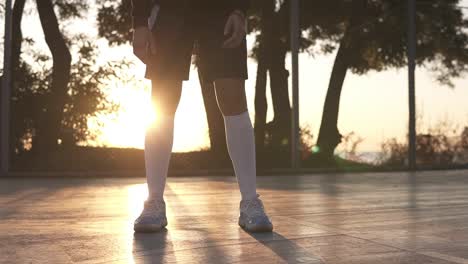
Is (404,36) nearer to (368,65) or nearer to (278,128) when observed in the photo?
(368,65)

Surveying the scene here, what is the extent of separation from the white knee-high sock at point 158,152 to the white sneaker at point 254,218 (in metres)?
0.29

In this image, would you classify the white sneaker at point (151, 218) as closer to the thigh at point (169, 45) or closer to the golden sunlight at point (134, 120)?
the thigh at point (169, 45)

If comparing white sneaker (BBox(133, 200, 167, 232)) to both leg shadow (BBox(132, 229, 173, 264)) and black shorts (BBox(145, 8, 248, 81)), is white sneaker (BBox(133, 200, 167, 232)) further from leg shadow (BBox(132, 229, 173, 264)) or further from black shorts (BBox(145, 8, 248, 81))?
black shorts (BBox(145, 8, 248, 81))

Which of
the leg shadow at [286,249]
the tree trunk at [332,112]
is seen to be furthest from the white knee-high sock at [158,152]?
the tree trunk at [332,112]

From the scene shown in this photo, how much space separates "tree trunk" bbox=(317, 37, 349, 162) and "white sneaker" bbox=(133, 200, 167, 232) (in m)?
6.38

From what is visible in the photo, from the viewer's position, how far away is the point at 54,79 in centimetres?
719

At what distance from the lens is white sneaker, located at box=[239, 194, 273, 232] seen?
6.25 feet

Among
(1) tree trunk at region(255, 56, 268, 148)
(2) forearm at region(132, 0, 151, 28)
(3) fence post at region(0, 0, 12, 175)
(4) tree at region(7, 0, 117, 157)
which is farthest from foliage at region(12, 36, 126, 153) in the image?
Result: (2) forearm at region(132, 0, 151, 28)

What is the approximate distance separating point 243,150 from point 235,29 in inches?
16.2

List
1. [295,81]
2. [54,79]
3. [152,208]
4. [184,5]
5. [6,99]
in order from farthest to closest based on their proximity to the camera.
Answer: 1. [54,79]
2. [295,81]
3. [6,99]
4. [184,5]
5. [152,208]

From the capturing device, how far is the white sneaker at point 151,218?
1.92m

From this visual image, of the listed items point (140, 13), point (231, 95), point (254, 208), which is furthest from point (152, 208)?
point (140, 13)

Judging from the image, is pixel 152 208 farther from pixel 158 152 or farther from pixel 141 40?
pixel 141 40

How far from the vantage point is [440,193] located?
11.4ft
